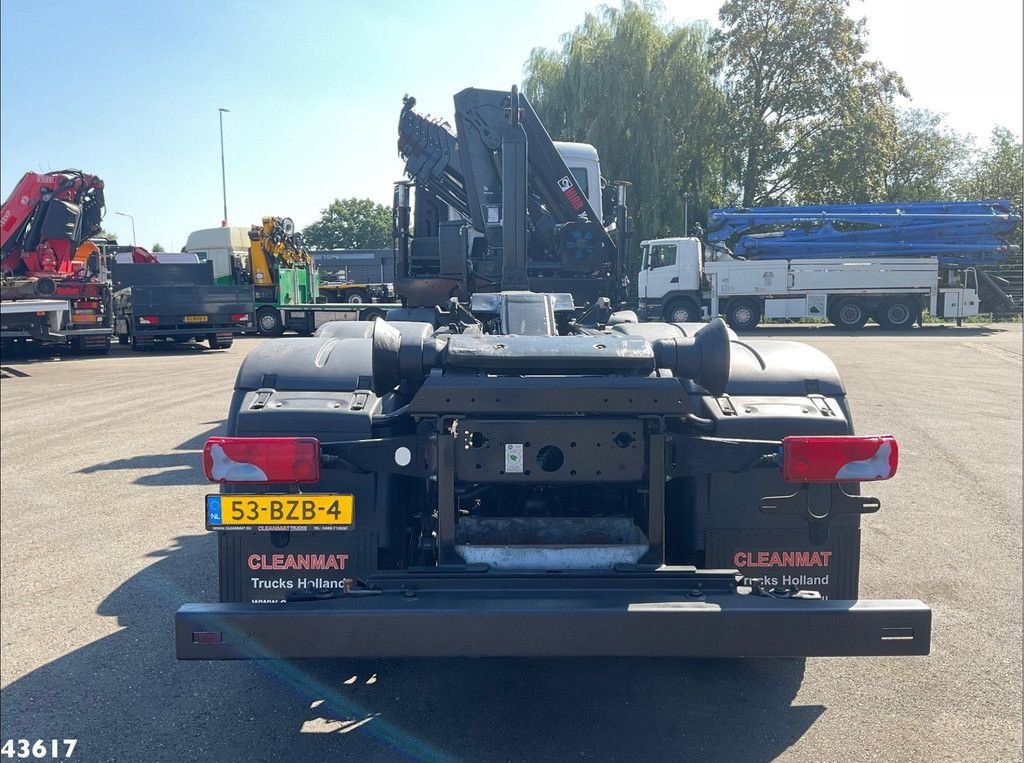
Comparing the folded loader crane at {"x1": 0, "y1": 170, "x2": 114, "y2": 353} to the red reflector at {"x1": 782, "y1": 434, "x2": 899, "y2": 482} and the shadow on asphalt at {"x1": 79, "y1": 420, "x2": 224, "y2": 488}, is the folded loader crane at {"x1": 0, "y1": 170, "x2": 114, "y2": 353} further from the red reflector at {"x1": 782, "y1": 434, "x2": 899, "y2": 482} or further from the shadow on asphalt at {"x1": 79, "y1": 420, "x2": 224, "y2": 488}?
the red reflector at {"x1": 782, "y1": 434, "x2": 899, "y2": 482}

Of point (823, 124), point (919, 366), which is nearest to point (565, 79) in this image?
point (823, 124)

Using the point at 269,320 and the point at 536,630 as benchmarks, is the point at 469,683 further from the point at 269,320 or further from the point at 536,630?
the point at 269,320

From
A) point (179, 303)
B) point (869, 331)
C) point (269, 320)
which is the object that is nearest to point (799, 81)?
point (869, 331)

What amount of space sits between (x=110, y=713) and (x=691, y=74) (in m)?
30.8

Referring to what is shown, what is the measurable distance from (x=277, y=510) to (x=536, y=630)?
1.00 m

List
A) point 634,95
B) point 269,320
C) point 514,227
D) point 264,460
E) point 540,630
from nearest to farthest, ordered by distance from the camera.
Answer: point 540,630 < point 264,460 < point 514,227 < point 269,320 < point 634,95

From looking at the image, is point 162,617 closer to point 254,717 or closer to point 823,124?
point 254,717

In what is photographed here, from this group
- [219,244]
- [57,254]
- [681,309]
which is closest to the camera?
[57,254]

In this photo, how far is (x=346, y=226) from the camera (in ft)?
255

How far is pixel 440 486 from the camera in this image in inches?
114

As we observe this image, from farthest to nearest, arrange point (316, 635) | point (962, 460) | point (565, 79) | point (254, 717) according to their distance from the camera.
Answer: point (565, 79)
point (962, 460)
point (254, 717)
point (316, 635)

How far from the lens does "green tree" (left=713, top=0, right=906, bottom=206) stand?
34219 mm

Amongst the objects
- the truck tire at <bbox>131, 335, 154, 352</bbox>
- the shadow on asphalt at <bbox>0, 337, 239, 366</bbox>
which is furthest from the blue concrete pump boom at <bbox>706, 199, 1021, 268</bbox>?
the truck tire at <bbox>131, 335, 154, 352</bbox>

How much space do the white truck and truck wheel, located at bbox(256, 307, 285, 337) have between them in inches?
432
